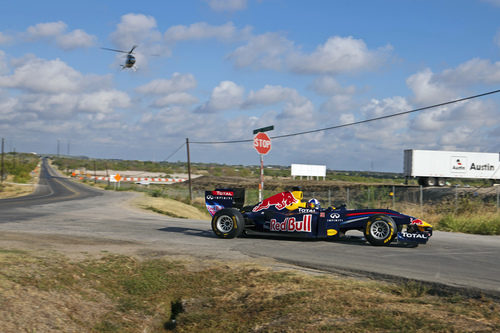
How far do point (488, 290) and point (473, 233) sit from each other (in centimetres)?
1004

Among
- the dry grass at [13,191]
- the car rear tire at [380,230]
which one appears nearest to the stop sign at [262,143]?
the car rear tire at [380,230]

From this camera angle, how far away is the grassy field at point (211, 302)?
5.88m

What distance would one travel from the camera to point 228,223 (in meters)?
13.3

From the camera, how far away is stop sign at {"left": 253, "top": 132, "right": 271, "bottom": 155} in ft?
64.0

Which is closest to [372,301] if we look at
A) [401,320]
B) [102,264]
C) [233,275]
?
[401,320]

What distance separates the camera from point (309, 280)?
7.97m

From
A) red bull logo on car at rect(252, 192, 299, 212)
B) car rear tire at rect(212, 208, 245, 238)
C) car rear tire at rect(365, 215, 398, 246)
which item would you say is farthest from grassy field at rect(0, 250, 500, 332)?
red bull logo on car at rect(252, 192, 299, 212)

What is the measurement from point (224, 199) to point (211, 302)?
22.4 feet

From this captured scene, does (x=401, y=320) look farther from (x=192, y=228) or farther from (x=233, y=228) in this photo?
(x=192, y=228)

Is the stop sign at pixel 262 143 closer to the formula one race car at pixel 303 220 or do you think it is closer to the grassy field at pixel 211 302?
the formula one race car at pixel 303 220

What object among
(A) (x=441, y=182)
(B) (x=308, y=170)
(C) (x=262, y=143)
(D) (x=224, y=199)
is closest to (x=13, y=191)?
(C) (x=262, y=143)

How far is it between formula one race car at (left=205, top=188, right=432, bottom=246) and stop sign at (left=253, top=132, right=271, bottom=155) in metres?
5.71

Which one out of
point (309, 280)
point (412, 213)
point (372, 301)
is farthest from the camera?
point (412, 213)

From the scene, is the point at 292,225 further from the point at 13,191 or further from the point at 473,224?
the point at 13,191
